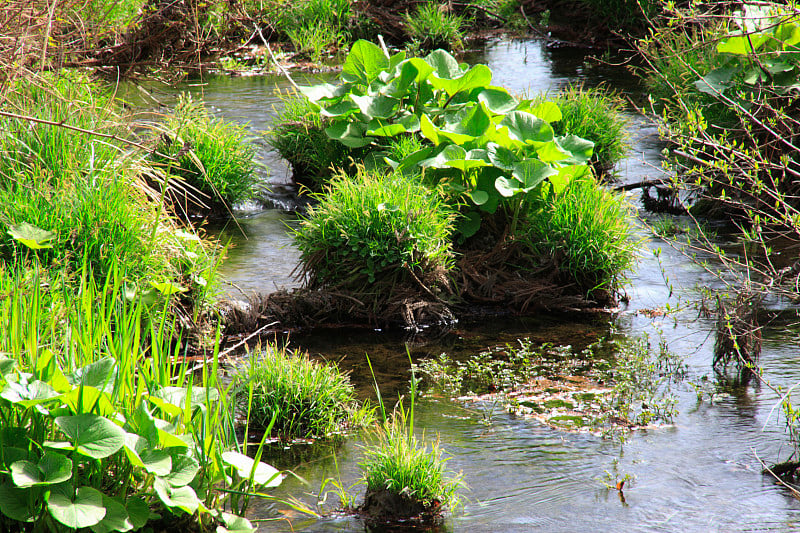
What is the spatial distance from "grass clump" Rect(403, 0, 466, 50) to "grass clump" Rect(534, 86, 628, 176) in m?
7.55

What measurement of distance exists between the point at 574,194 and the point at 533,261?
59cm

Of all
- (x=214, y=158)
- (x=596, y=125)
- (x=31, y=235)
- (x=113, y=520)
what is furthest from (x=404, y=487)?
(x=596, y=125)

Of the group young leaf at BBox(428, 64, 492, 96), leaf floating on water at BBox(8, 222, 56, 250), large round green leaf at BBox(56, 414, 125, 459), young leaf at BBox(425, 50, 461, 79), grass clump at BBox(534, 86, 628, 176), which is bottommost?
large round green leaf at BBox(56, 414, 125, 459)

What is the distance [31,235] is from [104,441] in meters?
2.29

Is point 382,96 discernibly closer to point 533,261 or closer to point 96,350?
point 533,261

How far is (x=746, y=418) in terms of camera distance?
4.20 m

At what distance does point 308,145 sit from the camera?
26.2 feet

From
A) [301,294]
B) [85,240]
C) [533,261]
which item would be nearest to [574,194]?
[533,261]

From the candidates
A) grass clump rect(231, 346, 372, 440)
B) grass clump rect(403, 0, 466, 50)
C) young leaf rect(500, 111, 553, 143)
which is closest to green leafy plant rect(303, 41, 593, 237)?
young leaf rect(500, 111, 553, 143)

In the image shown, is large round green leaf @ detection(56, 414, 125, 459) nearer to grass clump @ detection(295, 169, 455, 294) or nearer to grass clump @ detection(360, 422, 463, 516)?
grass clump @ detection(360, 422, 463, 516)

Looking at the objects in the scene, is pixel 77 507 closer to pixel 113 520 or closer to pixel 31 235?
pixel 113 520

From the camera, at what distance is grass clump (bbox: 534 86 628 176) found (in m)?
7.97

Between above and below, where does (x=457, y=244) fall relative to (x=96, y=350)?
below

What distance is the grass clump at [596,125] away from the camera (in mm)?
7969
